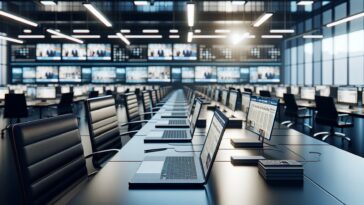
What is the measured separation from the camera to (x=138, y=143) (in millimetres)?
2553

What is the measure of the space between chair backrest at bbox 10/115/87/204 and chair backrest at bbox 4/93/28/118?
5831 mm

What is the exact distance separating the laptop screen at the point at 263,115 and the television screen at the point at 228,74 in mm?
14729

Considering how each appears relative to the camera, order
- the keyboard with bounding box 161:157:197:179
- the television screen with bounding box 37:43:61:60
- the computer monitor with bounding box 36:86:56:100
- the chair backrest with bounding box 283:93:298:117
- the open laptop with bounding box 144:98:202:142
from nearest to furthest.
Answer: the keyboard with bounding box 161:157:197:179
the open laptop with bounding box 144:98:202:142
the chair backrest with bounding box 283:93:298:117
the computer monitor with bounding box 36:86:56:100
the television screen with bounding box 37:43:61:60

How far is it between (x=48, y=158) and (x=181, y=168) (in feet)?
1.96

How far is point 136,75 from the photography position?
56.7ft

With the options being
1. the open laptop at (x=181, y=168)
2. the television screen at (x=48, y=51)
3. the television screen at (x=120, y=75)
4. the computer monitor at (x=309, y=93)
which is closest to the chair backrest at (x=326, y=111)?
the computer monitor at (x=309, y=93)

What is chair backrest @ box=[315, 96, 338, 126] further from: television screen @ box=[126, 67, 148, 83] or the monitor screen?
television screen @ box=[126, 67, 148, 83]

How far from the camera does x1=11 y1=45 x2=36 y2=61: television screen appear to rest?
673 inches

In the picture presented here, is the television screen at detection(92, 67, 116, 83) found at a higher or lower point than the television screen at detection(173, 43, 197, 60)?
lower

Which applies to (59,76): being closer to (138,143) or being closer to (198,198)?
(138,143)

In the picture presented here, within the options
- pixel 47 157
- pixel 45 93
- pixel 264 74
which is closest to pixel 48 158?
pixel 47 157

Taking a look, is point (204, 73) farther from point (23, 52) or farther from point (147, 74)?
point (23, 52)

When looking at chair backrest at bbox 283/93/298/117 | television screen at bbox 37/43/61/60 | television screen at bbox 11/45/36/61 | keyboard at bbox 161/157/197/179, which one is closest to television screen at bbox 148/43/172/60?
television screen at bbox 37/43/61/60

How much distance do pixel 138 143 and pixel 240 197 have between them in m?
1.32
